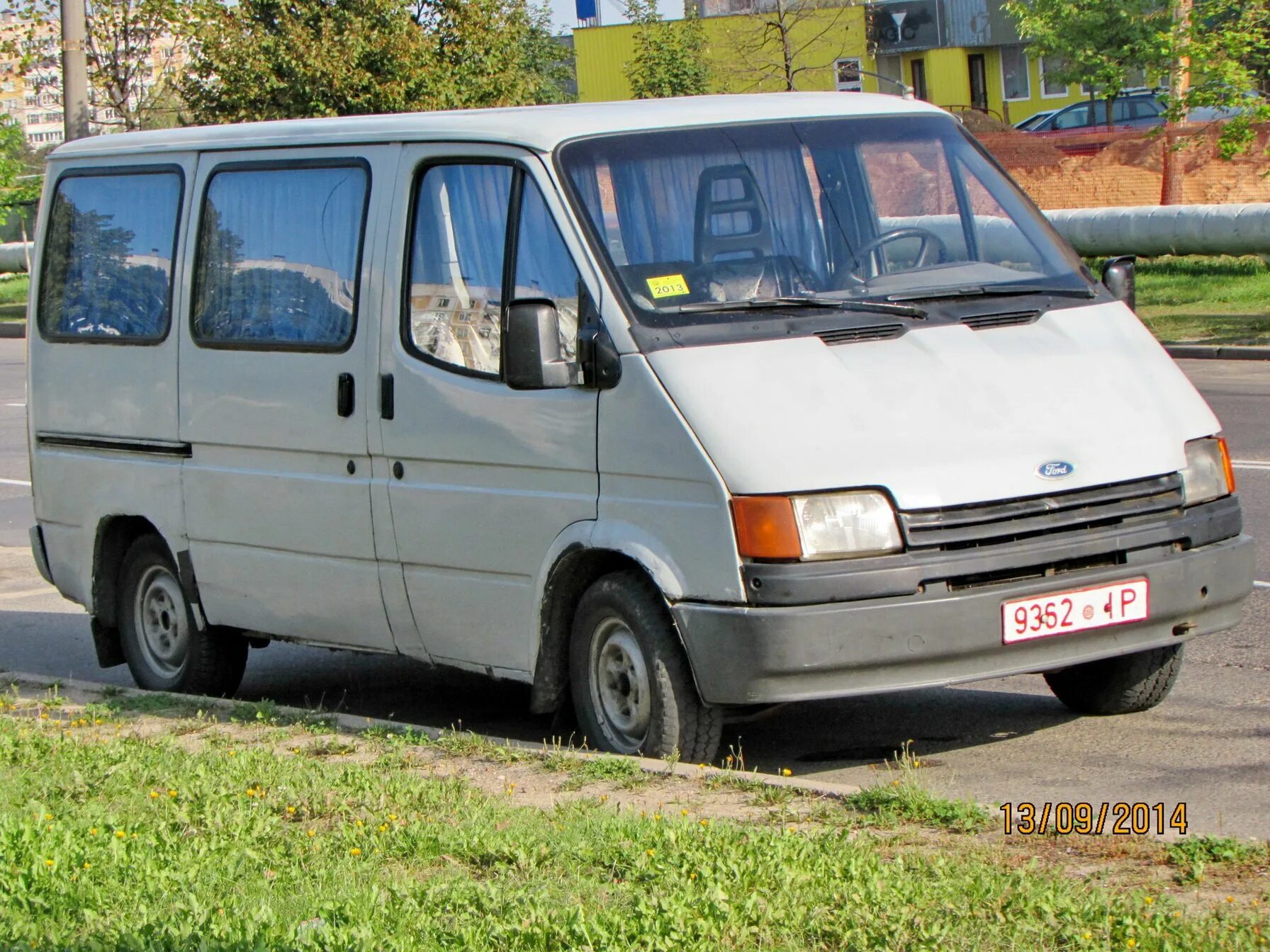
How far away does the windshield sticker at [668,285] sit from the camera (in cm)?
590

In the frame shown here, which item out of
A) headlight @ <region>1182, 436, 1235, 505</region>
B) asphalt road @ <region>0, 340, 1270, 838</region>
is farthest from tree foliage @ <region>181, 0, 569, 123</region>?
headlight @ <region>1182, 436, 1235, 505</region>

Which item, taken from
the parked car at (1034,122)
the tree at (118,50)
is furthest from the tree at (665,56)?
the tree at (118,50)

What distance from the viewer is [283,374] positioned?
7035 mm

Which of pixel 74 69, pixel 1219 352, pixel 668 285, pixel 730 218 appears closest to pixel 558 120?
pixel 730 218

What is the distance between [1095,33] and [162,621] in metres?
38.1

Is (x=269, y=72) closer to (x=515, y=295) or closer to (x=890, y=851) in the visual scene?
(x=515, y=295)

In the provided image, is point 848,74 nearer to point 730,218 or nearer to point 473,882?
point 730,218

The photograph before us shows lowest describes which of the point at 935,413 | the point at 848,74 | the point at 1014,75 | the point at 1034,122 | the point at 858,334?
the point at 935,413

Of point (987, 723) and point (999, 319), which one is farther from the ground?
point (999, 319)

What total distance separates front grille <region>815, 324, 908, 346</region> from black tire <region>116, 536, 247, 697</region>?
10.9 ft

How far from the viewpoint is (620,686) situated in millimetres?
6000

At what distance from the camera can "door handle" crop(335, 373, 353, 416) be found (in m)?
6.73

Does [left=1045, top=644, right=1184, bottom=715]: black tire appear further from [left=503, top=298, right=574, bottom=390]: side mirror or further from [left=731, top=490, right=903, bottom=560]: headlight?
[left=503, top=298, right=574, bottom=390]: side mirror

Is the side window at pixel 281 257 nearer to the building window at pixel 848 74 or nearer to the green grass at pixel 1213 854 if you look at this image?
the green grass at pixel 1213 854
